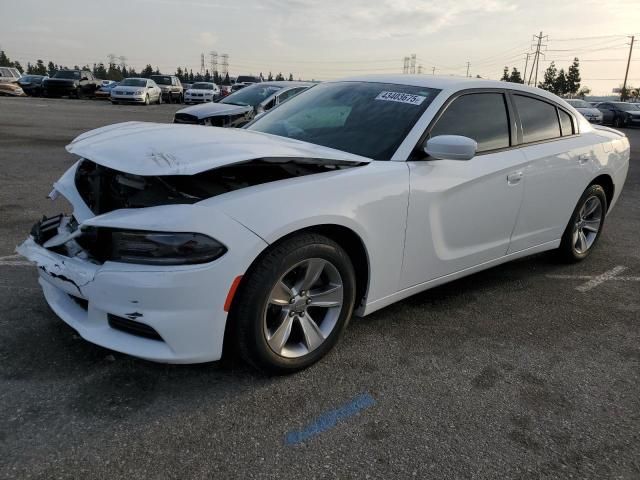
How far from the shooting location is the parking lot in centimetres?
213

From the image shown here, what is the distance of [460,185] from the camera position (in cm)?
323

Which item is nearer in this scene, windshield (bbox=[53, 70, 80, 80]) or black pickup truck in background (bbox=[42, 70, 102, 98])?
black pickup truck in background (bbox=[42, 70, 102, 98])

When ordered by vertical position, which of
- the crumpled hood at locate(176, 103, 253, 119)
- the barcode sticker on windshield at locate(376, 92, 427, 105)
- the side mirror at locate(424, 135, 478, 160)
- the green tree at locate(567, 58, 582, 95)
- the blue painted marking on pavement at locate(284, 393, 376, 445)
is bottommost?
the blue painted marking on pavement at locate(284, 393, 376, 445)

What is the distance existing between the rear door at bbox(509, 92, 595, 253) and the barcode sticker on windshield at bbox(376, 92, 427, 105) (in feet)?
3.08

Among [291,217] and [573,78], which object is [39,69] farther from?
[291,217]

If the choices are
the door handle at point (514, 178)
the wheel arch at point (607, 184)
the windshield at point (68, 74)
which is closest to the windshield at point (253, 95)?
the wheel arch at point (607, 184)

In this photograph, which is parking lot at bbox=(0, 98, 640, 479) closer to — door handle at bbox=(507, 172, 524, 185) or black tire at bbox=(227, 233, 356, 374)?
black tire at bbox=(227, 233, 356, 374)

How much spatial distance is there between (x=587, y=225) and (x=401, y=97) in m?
2.48

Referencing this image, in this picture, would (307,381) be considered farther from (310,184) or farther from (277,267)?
(310,184)

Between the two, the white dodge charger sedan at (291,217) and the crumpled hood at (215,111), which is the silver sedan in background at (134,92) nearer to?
the crumpled hood at (215,111)

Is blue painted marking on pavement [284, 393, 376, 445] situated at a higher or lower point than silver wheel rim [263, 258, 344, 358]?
lower

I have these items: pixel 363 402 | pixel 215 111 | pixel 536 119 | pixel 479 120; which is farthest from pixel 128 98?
pixel 363 402

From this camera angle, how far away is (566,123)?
4344 mm

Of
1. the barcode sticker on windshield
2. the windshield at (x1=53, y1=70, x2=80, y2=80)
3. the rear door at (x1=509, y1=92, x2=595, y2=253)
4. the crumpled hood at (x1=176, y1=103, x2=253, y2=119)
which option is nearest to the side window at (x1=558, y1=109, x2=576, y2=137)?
the rear door at (x1=509, y1=92, x2=595, y2=253)
